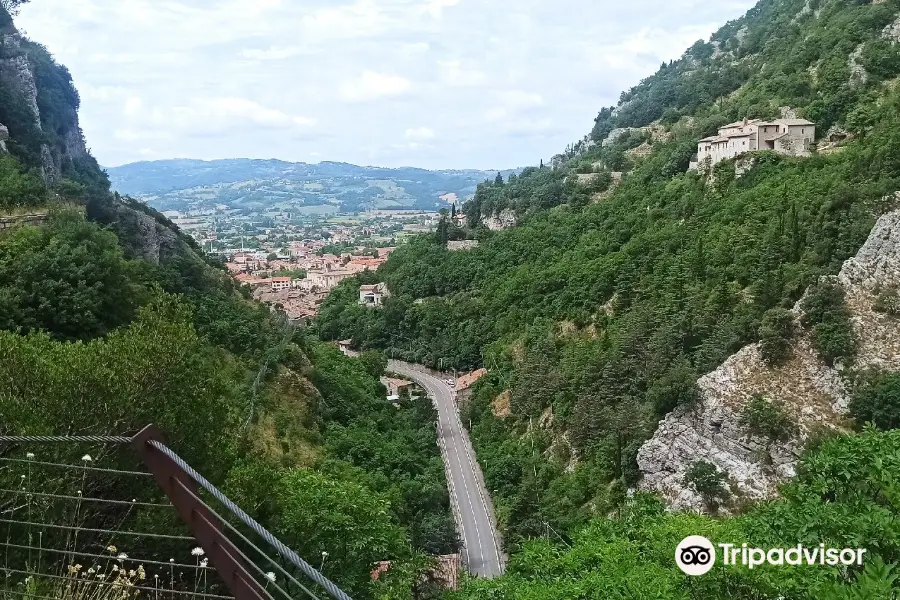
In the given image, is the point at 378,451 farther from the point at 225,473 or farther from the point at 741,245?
the point at 741,245

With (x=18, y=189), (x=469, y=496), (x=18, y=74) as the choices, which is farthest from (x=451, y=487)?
(x=18, y=74)

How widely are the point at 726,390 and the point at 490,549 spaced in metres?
9.96

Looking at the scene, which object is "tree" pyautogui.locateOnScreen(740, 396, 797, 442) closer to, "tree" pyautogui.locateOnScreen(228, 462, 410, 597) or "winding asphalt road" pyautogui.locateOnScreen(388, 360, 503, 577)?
"winding asphalt road" pyautogui.locateOnScreen(388, 360, 503, 577)

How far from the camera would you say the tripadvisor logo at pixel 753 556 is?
589cm

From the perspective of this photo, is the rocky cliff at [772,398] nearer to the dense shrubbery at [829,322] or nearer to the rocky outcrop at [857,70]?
the dense shrubbery at [829,322]

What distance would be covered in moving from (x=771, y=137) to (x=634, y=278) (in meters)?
10.6

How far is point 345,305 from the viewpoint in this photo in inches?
2039

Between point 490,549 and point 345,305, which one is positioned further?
point 345,305

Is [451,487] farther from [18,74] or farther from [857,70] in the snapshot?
[857,70]

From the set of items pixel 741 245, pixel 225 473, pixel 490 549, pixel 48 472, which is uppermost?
pixel 741 245

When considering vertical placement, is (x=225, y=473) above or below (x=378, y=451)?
above

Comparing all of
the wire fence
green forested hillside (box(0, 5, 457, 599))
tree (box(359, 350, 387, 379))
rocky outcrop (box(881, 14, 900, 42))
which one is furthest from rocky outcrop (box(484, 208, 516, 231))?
the wire fence

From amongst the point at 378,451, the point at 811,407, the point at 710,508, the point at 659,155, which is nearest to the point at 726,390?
the point at 811,407

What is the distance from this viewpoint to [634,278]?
2748cm
